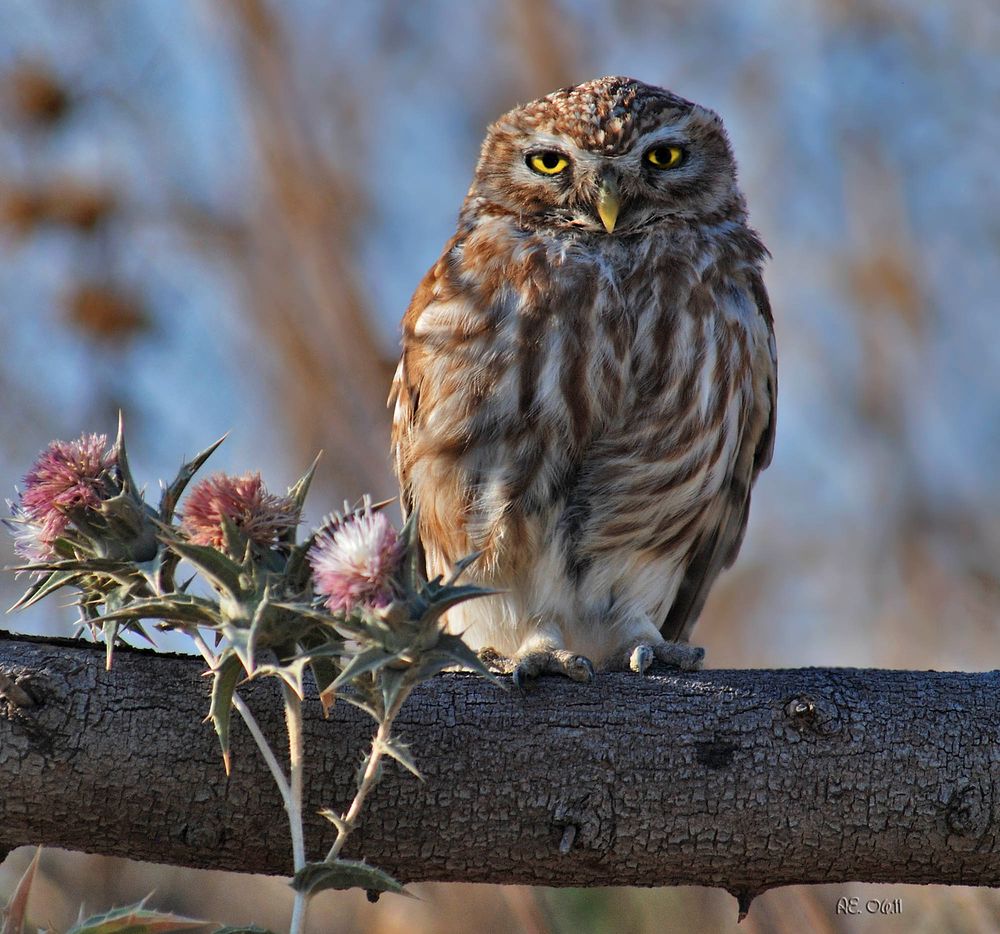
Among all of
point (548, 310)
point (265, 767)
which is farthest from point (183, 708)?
point (548, 310)

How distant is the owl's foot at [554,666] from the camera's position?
2865 millimetres

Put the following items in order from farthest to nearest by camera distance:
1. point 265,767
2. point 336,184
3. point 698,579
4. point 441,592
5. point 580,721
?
point 336,184
point 698,579
point 580,721
point 265,767
point 441,592

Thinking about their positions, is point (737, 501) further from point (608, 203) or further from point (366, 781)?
point (366, 781)

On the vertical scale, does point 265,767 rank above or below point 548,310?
below

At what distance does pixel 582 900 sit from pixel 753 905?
1.54 meters

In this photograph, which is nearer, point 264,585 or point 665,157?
point 264,585

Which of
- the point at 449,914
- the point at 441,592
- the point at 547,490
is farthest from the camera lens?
the point at 449,914

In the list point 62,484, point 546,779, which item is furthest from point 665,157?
point 62,484

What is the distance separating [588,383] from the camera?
3705 mm

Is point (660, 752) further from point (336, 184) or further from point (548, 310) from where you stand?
point (336, 184)

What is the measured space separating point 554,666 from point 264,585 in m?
1.31

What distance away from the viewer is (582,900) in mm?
4695

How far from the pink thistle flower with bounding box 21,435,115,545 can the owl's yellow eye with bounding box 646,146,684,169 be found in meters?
2.60

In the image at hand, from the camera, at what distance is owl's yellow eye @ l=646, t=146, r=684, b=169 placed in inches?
165
